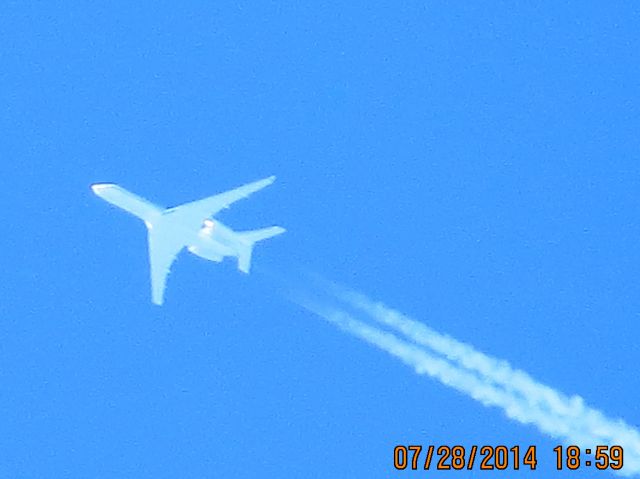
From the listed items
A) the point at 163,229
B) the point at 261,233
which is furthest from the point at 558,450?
the point at 163,229

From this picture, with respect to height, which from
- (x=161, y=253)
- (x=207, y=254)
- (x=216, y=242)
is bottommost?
(x=207, y=254)

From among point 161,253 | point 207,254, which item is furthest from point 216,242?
point 161,253

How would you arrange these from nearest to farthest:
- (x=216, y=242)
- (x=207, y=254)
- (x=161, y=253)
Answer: (x=216, y=242) → (x=207, y=254) → (x=161, y=253)

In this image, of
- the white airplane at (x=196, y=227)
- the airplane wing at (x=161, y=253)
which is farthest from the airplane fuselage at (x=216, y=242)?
the airplane wing at (x=161, y=253)

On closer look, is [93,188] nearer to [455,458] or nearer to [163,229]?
[163,229]

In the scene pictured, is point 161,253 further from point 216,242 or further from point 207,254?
point 216,242

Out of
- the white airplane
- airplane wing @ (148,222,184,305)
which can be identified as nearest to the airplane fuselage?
the white airplane

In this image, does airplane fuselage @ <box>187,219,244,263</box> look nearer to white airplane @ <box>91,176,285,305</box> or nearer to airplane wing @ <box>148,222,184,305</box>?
white airplane @ <box>91,176,285,305</box>
